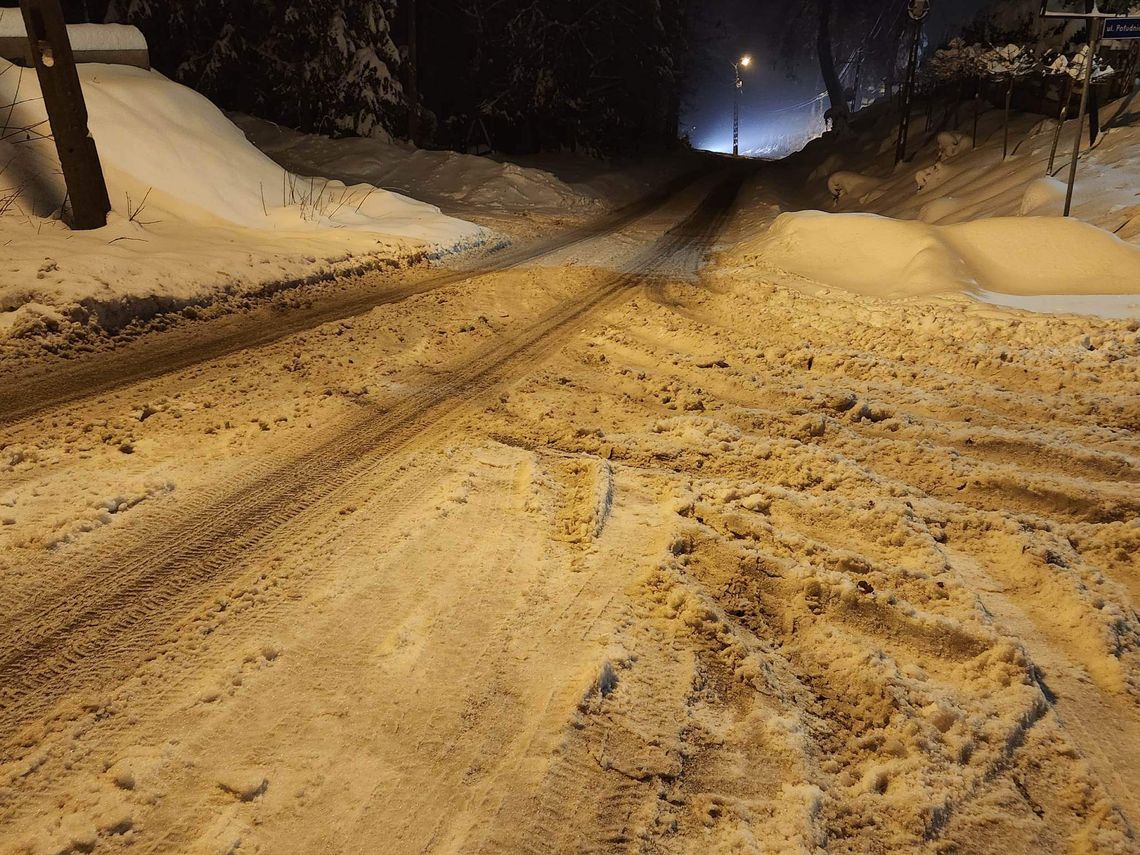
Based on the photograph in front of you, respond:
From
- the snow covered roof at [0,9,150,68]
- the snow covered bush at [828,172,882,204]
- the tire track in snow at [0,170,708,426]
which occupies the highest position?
the snow covered roof at [0,9,150,68]

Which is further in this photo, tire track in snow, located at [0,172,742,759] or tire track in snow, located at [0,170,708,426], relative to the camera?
tire track in snow, located at [0,170,708,426]

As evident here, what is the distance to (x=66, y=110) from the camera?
6426mm

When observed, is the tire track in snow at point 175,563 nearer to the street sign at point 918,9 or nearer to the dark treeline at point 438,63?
the dark treeline at point 438,63

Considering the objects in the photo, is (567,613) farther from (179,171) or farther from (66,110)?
(179,171)

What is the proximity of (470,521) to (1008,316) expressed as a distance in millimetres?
5376

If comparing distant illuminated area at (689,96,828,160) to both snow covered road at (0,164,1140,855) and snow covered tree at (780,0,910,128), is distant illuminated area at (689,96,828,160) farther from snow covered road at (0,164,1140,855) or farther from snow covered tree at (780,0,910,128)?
snow covered road at (0,164,1140,855)

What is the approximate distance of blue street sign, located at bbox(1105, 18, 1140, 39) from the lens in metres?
6.18

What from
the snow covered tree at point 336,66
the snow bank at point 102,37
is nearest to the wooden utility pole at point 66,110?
the snow bank at point 102,37

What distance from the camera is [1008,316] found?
572 centimetres

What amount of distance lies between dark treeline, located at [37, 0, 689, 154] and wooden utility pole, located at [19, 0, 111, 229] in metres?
12.1

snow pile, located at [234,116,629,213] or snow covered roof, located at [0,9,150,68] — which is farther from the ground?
snow covered roof, located at [0,9,150,68]

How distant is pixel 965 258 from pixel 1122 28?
2434 mm

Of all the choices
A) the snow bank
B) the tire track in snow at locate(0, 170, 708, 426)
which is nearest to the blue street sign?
the tire track in snow at locate(0, 170, 708, 426)

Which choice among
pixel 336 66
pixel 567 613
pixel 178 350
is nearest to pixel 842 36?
pixel 336 66
